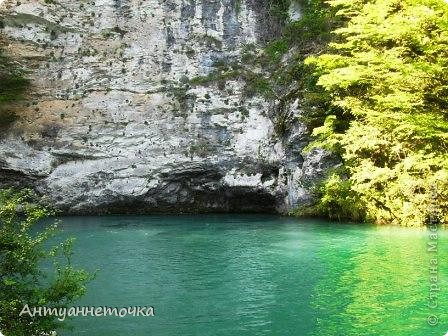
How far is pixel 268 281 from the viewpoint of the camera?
11.0 m

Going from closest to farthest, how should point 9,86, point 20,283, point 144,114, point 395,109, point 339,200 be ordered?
point 20,283 < point 395,109 < point 339,200 < point 9,86 < point 144,114

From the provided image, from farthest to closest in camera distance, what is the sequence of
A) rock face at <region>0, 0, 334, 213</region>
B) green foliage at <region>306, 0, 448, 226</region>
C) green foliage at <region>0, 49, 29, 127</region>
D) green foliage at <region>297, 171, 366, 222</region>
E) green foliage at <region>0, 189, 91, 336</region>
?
green foliage at <region>0, 49, 29, 127</region> → rock face at <region>0, 0, 334, 213</region> → green foliage at <region>297, 171, 366, 222</region> → green foliage at <region>306, 0, 448, 226</region> → green foliage at <region>0, 189, 91, 336</region>

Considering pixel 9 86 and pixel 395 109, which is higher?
pixel 9 86

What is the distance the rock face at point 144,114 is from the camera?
27.0 m

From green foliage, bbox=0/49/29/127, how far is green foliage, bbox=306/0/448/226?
693 inches

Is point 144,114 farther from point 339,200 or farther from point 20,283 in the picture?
point 20,283

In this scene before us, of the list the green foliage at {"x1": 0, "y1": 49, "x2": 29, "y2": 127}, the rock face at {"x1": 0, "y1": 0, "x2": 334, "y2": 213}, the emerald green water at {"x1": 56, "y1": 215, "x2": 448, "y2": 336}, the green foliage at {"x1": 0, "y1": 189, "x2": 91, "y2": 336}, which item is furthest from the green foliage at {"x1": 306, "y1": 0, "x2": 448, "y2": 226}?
the green foliage at {"x1": 0, "y1": 49, "x2": 29, "y2": 127}

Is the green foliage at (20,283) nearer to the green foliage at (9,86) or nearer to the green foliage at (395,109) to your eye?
the green foliage at (395,109)

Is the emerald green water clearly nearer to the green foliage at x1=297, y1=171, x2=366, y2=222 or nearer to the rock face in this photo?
the green foliage at x1=297, y1=171, x2=366, y2=222

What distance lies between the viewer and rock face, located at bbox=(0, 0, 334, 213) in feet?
88.5

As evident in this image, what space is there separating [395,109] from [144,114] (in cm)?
1499

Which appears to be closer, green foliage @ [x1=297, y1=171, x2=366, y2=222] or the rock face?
green foliage @ [x1=297, y1=171, x2=366, y2=222]

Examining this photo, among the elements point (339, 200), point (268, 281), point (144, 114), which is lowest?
point (268, 281)

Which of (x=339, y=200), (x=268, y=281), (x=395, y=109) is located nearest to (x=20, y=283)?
(x=268, y=281)
